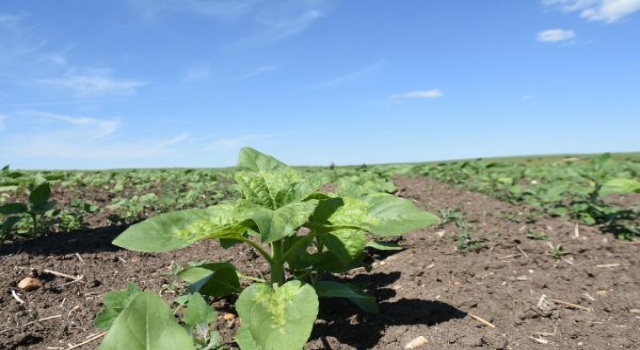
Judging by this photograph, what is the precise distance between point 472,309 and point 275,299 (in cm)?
106

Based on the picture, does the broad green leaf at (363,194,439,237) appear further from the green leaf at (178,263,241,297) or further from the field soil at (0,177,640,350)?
the green leaf at (178,263,241,297)

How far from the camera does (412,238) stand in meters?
3.55

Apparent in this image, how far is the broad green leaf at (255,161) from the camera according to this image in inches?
88.2

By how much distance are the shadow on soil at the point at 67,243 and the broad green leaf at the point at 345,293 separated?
201 centimetres

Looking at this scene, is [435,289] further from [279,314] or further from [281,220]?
[281,220]

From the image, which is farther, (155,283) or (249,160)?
(155,283)

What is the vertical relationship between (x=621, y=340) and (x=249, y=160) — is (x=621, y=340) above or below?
below

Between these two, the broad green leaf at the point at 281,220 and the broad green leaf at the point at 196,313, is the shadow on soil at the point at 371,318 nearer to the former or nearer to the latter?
the broad green leaf at the point at 196,313

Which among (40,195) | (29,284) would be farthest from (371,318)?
(40,195)

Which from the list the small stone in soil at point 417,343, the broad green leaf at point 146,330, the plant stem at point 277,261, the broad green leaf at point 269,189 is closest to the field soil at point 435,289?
the small stone in soil at point 417,343

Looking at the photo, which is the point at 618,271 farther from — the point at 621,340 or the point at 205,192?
the point at 205,192

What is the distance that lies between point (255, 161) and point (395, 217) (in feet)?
2.25

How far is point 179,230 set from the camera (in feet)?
6.15

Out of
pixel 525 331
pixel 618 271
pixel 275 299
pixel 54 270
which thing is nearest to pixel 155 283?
pixel 54 270
